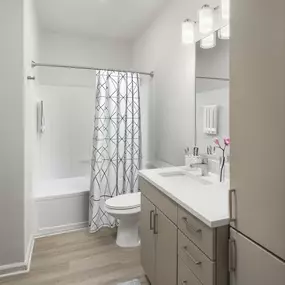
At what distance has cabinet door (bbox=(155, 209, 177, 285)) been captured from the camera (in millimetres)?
1418

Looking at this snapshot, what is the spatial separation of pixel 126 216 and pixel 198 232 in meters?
1.34

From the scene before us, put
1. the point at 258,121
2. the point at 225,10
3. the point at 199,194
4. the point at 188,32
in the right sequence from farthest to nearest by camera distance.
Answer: the point at 188,32 < the point at 225,10 < the point at 199,194 < the point at 258,121

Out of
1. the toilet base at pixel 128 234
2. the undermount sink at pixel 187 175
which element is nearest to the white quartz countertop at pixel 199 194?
the undermount sink at pixel 187 175

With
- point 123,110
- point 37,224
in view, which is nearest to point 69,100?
point 123,110

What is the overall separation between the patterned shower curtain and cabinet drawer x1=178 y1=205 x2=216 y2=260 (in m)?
1.66

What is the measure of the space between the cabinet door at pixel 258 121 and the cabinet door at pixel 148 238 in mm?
829

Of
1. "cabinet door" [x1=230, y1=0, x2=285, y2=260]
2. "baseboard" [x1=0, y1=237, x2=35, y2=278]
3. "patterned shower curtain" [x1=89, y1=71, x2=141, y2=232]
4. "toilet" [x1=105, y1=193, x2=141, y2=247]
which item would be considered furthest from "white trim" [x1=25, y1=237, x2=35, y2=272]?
"cabinet door" [x1=230, y1=0, x2=285, y2=260]

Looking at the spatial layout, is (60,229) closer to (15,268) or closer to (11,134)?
(15,268)

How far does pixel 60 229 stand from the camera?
2840 mm

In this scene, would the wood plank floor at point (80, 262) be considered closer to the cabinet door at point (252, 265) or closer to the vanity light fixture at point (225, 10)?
the cabinet door at point (252, 265)

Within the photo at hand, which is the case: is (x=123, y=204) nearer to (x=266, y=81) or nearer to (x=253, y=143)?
(x=253, y=143)

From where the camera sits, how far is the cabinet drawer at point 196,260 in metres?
1.08

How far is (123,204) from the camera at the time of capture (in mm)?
2434

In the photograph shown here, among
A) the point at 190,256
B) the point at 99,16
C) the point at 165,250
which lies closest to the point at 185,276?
the point at 190,256
